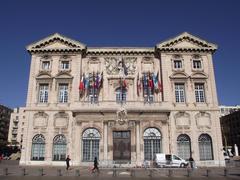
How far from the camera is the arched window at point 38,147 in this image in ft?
104

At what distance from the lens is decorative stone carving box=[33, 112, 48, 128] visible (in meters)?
32.4

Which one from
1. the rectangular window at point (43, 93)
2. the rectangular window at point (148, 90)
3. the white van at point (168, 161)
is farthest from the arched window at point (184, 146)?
the rectangular window at point (43, 93)

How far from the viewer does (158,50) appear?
35.1 metres

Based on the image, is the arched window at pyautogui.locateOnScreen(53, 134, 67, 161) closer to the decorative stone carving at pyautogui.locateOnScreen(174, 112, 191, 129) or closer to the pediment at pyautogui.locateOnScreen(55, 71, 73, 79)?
the pediment at pyautogui.locateOnScreen(55, 71, 73, 79)

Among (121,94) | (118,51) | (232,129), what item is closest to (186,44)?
(118,51)

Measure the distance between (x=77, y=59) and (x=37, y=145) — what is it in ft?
39.8

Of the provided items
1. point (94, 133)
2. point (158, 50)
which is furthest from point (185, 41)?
→ point (94, 133)

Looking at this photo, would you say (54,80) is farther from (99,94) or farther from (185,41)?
(185,41)

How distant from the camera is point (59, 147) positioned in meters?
31.7

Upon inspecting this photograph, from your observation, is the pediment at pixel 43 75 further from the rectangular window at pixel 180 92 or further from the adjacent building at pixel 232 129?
the adjacent building at pixel 232 129

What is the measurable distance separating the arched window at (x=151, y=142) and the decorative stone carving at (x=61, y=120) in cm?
979

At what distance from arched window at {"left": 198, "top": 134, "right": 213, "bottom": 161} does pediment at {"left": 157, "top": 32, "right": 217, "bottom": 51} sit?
38.6ft

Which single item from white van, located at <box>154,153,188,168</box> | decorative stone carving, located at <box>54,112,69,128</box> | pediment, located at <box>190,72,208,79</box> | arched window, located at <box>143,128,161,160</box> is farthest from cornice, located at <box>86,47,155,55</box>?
white van, located at <box>154,153,188,168</box>

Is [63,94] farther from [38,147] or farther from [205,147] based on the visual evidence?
[205,147]
